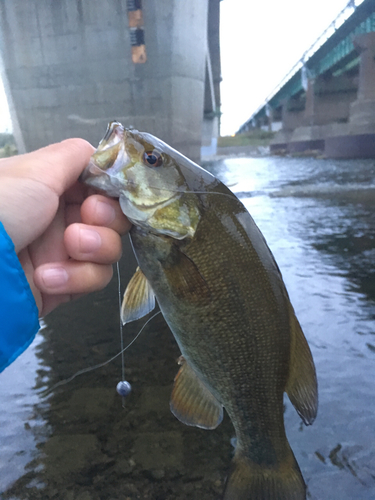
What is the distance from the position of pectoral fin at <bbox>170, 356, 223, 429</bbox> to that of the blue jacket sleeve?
67 cm

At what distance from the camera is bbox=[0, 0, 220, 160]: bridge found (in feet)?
54.3

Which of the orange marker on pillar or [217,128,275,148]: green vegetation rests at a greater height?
the orange marker on pillar

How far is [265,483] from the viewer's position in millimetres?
1572

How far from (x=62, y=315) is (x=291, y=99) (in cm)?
5444

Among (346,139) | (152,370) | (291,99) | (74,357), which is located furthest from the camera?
(291,99)

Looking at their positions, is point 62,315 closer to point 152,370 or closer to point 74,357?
point 74,357

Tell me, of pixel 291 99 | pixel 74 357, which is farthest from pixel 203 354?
pixel 291 99

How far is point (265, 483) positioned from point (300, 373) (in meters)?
0.46

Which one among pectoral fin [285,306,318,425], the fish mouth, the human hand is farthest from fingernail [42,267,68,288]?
pectoral fin [285,306,318,425]

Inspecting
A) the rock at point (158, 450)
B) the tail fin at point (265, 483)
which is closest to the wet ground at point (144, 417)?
the rock at point (158, 450)

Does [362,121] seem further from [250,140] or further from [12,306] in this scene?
[250,140]

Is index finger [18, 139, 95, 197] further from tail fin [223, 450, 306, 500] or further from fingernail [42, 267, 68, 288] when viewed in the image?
tail fin [223, 450, 306, 500]

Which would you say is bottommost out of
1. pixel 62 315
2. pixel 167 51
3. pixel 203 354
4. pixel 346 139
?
pixel 346 139

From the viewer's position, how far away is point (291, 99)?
51.7m
